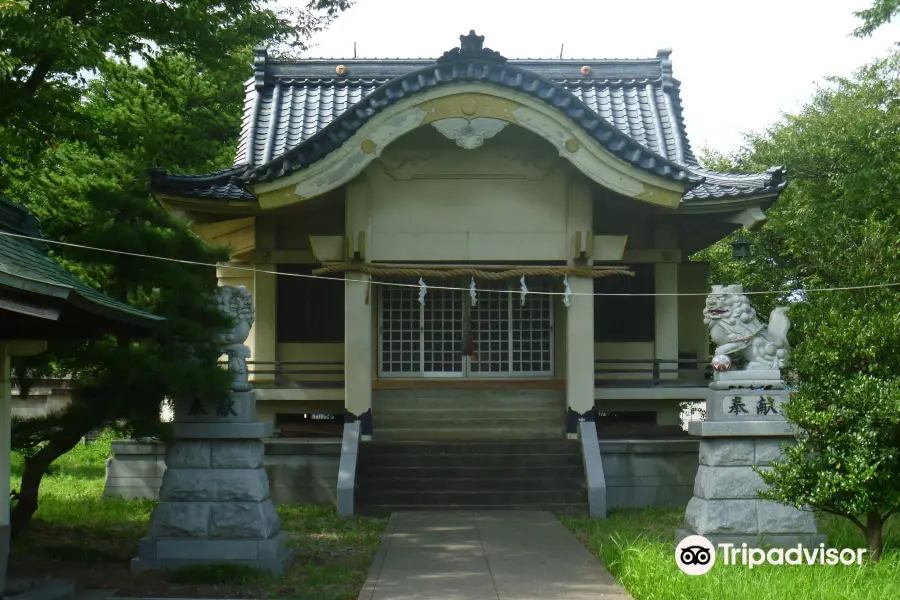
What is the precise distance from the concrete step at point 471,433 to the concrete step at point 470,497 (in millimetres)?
1873

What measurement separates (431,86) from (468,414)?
600cm

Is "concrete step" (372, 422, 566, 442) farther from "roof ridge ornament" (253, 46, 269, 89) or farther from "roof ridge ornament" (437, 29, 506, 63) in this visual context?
"roof ridge ornament" (253, 46, 269, 89)

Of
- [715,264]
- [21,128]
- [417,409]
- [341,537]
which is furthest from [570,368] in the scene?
[715,264]

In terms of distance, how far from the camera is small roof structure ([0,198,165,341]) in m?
8.12

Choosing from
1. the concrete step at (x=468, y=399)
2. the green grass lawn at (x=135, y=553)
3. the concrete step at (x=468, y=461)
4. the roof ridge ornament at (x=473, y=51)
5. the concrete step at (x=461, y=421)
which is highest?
the roof ridge ornament at (x=473, y=51)

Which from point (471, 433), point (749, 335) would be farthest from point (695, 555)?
point (471, 433)

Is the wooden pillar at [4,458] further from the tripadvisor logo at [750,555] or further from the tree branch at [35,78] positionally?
the tripadvisor logo at [750,555]

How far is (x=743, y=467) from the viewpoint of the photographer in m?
11.6

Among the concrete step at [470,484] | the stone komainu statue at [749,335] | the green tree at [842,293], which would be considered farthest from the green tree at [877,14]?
the concrete step at [470,484]

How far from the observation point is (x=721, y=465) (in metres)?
11.6

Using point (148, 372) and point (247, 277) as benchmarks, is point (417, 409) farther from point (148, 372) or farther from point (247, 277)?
point (148, 372)

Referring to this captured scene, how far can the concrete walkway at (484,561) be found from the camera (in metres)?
10.2

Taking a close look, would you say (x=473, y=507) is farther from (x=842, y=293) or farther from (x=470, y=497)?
(x=842, y=293)

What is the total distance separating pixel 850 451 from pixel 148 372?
7.51m
